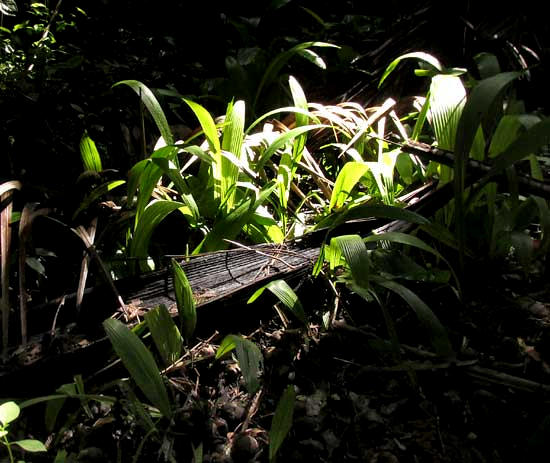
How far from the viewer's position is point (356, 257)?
0.86 metres

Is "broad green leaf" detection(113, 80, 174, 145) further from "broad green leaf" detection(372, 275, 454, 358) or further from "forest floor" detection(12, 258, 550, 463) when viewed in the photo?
"broad green leaf" detection(372, 275, 454, 358)

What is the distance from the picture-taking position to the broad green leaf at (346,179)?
1.12m

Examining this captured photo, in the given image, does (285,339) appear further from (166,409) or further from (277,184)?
(277,184)

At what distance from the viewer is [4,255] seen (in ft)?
3.05

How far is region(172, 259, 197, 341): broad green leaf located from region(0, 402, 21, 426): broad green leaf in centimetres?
30

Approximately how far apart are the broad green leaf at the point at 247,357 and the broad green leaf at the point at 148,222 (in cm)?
33

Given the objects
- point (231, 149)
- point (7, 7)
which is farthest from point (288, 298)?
point (7, 7)

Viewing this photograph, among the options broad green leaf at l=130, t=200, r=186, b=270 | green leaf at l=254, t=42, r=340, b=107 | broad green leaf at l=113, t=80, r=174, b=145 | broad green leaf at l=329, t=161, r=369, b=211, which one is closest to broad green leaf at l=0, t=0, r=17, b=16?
broad green leaf at l=113, t=80, r=174, b=145

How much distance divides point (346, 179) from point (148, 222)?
48 cm

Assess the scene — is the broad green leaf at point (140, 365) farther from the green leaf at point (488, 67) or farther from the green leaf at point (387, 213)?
the green leaf at point (488, 67)

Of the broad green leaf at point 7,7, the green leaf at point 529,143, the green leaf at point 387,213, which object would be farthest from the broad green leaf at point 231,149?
the broad green leaf at point 7,7

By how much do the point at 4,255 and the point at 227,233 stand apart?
452mm

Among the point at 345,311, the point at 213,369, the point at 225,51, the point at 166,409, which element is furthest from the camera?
the point at 225,51

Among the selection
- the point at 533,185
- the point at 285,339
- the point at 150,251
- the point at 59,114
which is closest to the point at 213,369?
the point at 285,339
